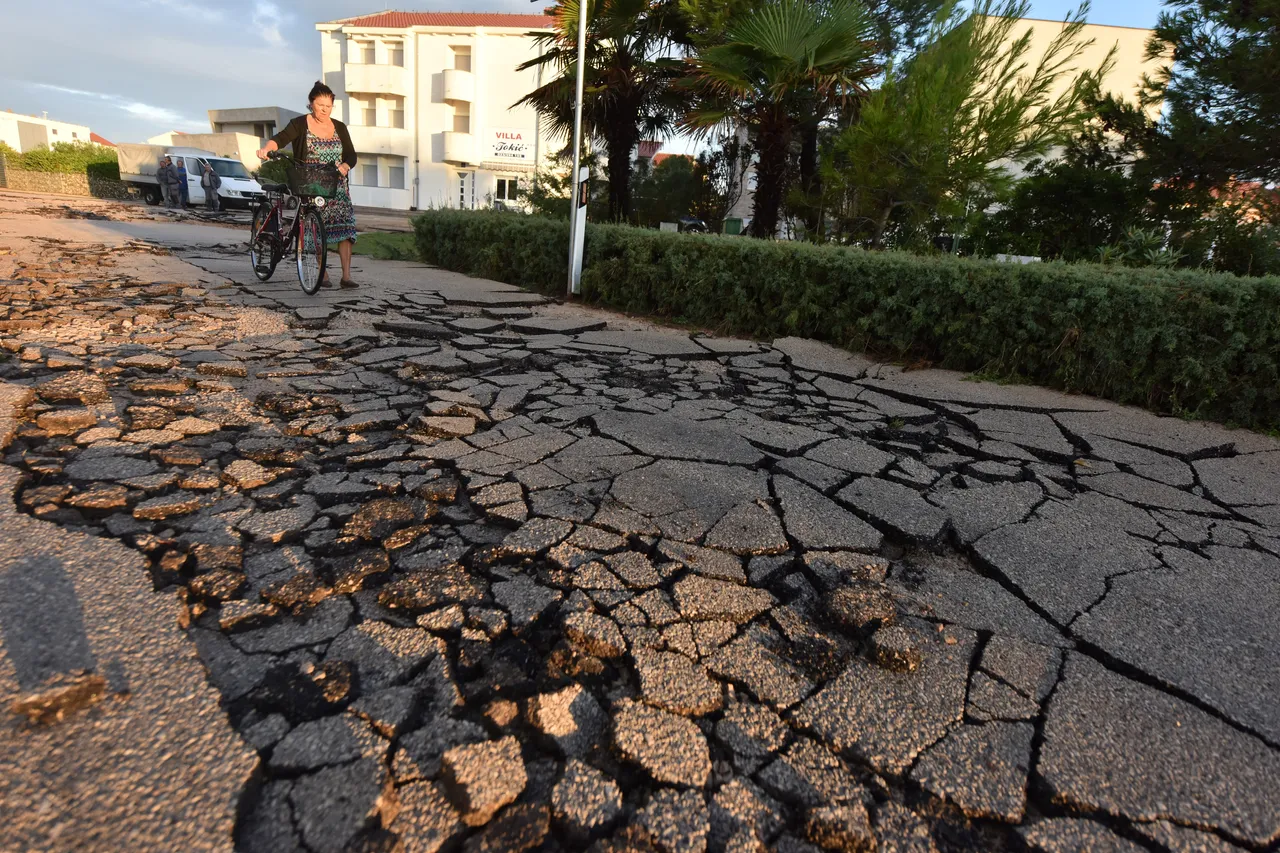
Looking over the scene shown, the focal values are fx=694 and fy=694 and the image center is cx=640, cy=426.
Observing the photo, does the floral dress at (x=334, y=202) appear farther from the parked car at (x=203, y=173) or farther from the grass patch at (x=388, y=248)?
the parked car at (x=203, y=173)

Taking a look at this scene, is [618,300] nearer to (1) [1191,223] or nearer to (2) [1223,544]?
(2) [1223,544]

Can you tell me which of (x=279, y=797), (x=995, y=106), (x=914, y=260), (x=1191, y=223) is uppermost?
(x=995, y=106)

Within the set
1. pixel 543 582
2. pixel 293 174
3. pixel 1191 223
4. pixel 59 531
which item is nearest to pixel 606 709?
pixel 543 582

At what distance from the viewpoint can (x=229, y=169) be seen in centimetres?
2062

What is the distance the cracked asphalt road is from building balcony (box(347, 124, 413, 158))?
34822 millimetres

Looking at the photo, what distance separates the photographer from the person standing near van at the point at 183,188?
66.0 feet

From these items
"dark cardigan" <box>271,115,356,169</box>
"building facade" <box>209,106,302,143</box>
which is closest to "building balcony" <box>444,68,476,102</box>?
"building facade" <box>209,106,302,143</box>

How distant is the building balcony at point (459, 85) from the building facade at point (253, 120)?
11.4 meters

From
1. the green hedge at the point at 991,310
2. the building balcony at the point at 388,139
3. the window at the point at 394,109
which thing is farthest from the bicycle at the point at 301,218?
the window at the point at 394,109

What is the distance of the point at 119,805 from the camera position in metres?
1.19

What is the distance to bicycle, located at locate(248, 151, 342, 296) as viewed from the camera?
5.77 m

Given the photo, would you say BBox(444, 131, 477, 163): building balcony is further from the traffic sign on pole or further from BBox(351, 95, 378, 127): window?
the traffic sign on pole

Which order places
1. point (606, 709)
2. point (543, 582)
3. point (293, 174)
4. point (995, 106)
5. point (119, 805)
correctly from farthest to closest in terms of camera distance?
1. point (995, 106)
2. point (293, 174)
3. point (543, 582)
4. point (606, 709)
5. point (119, 805)

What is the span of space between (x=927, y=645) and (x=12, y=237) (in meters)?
11.3
